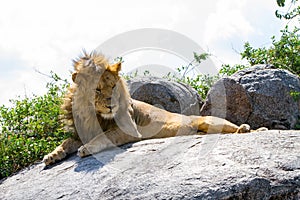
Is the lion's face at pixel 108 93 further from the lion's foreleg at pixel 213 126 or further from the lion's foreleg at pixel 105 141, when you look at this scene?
the lion's foreleg at pixel 213 126

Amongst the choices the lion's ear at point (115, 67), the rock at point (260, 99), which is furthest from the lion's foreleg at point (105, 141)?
the rock at point (260, 99)

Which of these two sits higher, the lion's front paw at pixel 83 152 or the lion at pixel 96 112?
the lion at pixel 96 112

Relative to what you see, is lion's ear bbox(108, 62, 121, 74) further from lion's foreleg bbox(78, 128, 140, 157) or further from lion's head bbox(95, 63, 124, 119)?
lion's foreleg bbox(78, 128, 140, 157)

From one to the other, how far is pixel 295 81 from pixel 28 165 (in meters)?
4.25

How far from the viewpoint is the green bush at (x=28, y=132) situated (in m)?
6.14

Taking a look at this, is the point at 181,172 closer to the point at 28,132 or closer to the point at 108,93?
the point at 108,93

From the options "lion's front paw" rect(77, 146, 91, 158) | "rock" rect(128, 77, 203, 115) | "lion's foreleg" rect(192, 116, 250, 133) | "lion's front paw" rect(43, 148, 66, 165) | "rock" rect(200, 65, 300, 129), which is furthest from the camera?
"rock" rect(128, 77, 203, 115)

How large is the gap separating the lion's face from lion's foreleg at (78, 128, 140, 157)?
A: 21 centimetres

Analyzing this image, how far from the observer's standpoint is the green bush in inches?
242

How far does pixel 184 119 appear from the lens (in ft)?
20.4

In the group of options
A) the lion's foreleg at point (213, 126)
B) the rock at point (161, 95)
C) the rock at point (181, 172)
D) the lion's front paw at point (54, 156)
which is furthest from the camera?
the rock at point (161, 95)

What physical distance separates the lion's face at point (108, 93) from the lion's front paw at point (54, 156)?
2.13 feet

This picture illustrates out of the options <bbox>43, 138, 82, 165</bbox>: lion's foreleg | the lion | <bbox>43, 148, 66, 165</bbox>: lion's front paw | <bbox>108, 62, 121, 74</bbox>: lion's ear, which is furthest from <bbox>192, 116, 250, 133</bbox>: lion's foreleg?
<bbox>43, 148, 66, 165</bbox>: lion's front paw

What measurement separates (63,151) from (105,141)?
536 mm
